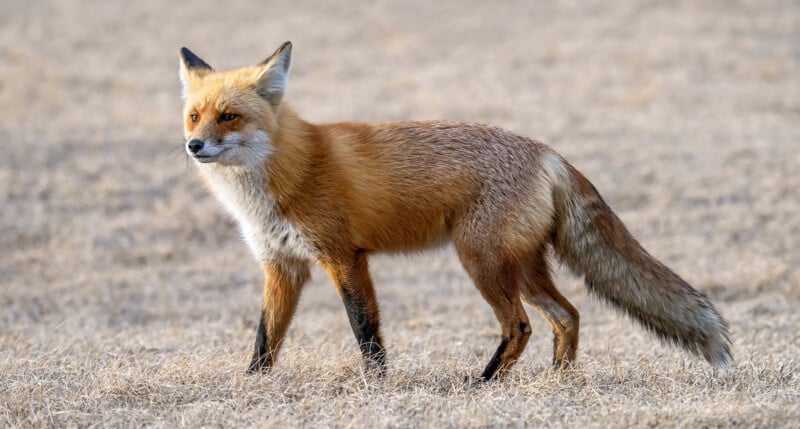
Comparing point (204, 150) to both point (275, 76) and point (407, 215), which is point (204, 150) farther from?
point (407, 215)

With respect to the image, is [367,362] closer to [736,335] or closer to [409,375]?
[409,375]

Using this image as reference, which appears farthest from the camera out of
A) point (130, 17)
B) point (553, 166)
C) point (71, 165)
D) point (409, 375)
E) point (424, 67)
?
point (130, 17)

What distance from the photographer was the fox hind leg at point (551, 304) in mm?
6172

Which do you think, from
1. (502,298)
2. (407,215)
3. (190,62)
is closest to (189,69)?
(190,62)

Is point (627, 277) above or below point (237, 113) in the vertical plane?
below

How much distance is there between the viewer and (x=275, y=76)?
235 inches

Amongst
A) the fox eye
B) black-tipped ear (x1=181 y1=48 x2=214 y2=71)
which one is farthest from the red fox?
black-tipped ear (x1=181 y1=48 x2=214 y2=71)

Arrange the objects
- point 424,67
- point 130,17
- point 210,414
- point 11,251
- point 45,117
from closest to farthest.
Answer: point 210,414 < point 11,251 < point 45,117 < point 424,67 < point 130,17

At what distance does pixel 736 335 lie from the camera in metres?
8.02

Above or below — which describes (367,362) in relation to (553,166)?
below

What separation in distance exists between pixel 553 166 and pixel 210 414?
274 cm

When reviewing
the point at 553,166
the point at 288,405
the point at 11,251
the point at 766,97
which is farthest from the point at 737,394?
the point at 766,97

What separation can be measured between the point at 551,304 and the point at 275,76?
7.72ft

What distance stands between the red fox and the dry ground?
313 mm
